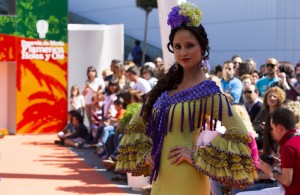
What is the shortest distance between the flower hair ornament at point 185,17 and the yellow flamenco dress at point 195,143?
1.22 feet

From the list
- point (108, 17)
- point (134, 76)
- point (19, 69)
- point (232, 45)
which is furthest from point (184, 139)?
point (108, 17)

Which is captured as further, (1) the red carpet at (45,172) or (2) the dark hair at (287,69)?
(2) the dark hair at (287,69)

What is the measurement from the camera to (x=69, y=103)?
17312 mm

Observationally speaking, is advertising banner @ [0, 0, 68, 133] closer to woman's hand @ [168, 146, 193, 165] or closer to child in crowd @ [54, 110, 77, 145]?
child in crowd @ [54, 110, 77, 145]

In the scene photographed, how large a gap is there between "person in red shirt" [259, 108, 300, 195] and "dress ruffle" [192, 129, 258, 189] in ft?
5.80

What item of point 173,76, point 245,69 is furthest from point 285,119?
point 245,69

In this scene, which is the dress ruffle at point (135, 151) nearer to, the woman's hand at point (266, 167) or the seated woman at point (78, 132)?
the woman's hand at point (266, 167)

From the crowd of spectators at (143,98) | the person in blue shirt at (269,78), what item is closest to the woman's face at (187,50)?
the crowd of spectators at (143,98)

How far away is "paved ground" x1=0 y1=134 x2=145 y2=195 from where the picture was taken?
32.9 feet

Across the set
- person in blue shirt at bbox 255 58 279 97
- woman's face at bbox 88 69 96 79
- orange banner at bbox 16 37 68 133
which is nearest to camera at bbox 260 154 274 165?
person in blue shirt at bbox 255 58 279 97

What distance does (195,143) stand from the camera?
13.7 ft

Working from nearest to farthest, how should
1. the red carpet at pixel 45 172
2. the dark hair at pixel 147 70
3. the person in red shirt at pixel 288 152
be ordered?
1. the person in red shirt at pixel 288 152
2. the red carpet at pixel 45 172
3. the dark hair at pixel 147 70

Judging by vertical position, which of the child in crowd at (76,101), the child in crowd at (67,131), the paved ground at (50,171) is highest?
the child in crowd at (76,101)

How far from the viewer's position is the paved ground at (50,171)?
1002 centimetres
